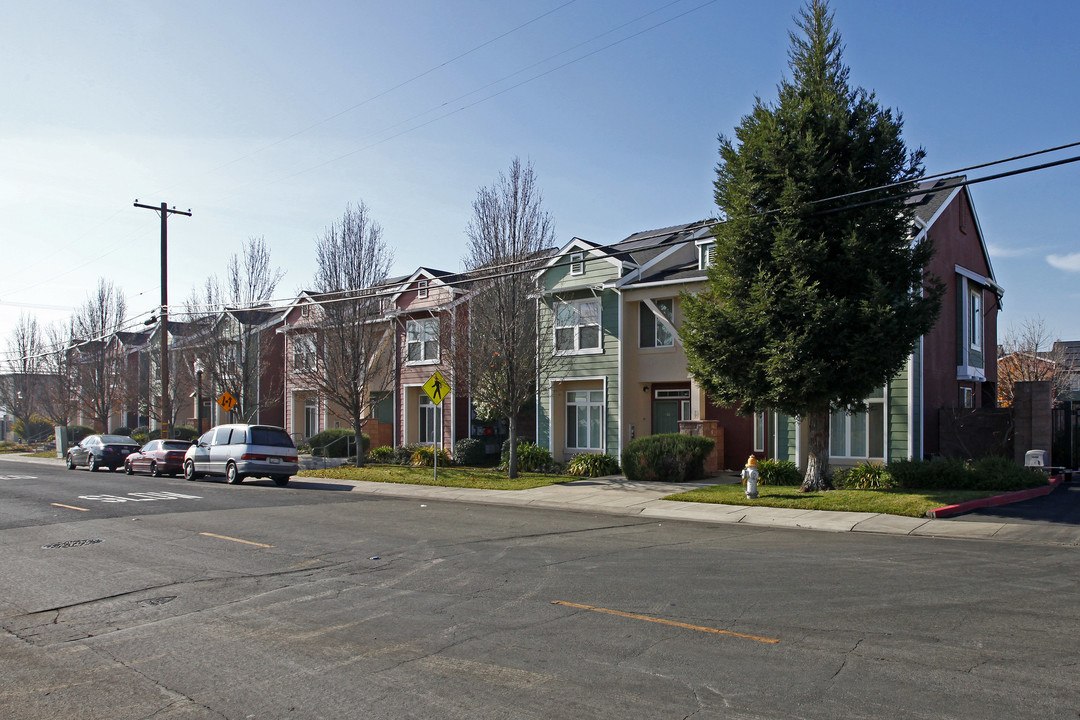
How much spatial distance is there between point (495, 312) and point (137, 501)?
413 inches

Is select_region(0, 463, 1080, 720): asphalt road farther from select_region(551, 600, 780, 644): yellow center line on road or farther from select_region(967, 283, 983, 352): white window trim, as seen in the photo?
select_region(967, 283, 983, 352): white window trim

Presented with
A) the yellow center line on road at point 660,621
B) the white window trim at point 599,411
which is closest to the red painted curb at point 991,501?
the yellow center line on road at point 660,621

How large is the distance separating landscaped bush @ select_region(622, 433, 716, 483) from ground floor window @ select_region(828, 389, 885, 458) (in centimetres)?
331

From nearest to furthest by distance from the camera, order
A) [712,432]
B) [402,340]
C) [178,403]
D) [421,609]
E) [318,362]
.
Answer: [421,609]
[712,432]
[318,362]
[402,340]
[178,403]

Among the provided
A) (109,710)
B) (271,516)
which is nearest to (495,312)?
(271,516)

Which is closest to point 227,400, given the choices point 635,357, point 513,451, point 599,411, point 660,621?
point 513,451

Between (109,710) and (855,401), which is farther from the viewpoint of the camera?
(855,401)

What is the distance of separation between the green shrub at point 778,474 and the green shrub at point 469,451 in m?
12.9

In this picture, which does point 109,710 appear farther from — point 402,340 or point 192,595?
point 402,340

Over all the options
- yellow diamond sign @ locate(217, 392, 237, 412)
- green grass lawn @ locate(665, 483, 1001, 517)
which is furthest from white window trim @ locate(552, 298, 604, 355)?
yellow diamond sign @ locate(217, 392, 237, 412)

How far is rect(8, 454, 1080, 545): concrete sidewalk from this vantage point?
12867 millimetres

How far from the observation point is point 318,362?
93.0 feet

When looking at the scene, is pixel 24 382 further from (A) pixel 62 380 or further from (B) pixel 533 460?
(B) pixel 533 460

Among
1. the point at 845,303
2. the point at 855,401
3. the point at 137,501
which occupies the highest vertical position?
the point at 845,303
